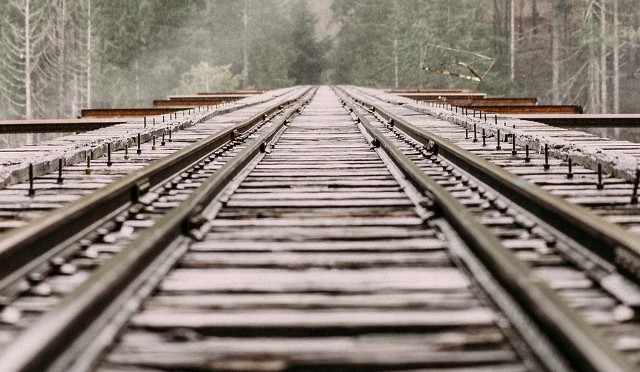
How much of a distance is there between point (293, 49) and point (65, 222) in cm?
6025

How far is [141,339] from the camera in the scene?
225cm

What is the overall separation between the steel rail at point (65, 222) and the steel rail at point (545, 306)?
6.60ft

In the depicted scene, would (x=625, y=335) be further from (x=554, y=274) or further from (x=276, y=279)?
(x=276, y=279)

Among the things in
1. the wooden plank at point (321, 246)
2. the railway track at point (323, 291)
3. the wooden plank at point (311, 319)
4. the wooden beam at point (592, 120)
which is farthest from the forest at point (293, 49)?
the wooden plank at point (311, 319)

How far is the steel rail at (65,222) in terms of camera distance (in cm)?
283

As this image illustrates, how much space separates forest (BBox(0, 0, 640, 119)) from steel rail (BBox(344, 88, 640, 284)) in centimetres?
3203

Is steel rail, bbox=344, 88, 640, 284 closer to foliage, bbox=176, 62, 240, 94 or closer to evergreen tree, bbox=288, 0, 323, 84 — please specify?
foliage, bbox=176, 62, 240, 94

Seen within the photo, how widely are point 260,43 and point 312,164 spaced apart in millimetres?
53999

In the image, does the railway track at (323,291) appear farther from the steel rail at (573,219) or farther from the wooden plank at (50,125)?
the wooden plank at (50,125)

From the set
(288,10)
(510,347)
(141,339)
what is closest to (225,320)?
(141,339)

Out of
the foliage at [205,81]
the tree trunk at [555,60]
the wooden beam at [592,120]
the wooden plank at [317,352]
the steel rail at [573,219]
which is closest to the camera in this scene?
the wooden plank at [317,352]

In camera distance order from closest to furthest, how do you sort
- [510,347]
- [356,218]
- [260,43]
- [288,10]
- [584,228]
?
1. [510,347]
2. [584,228]
3. [356,218]
4. [260,43]
5. [288,10]

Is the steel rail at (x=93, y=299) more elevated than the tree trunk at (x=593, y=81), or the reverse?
the tree trunk at (x=593, y=81)

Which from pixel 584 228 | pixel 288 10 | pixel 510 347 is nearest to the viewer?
pixel 510 347
